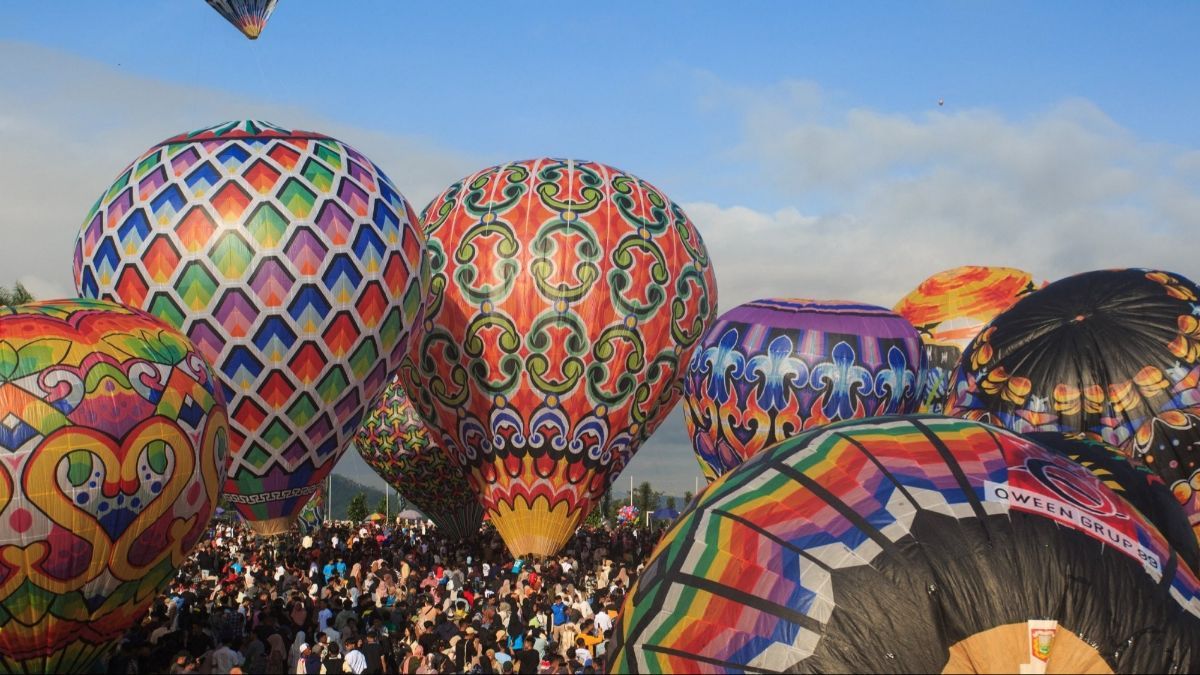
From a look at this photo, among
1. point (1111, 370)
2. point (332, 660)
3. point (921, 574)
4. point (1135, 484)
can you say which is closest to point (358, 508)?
point (332, 660)

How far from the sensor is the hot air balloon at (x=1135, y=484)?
26.1 feet

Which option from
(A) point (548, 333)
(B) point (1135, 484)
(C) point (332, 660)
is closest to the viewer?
(B) point (1135, 484)

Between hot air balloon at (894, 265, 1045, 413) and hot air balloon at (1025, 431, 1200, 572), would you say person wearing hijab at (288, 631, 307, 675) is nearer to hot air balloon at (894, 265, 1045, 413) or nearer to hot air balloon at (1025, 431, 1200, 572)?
hot air balloon at (1025, 431, 1200, 572)

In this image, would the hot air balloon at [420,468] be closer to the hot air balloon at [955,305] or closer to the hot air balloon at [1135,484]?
the hot air balloon at [955,305]

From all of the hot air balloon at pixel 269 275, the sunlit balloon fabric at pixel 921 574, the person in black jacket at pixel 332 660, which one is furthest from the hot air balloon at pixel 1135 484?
the hot air balloon at pixel 269 275

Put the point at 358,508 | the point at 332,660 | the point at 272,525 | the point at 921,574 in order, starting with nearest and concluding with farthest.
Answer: the point at 921,574, the point at 332,660, the point at 272,525, the point at 358,508

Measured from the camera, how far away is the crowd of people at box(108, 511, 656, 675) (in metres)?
12.9

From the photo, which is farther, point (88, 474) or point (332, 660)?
point (332, 660)

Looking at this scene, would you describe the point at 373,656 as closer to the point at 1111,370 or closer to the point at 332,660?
the point at 332,660

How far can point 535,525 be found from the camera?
78.3ft

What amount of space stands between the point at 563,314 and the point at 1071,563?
17.6m

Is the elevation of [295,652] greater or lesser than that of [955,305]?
lesser

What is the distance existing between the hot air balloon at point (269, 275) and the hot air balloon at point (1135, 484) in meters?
13.2

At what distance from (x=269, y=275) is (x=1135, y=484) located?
14.0 meters
